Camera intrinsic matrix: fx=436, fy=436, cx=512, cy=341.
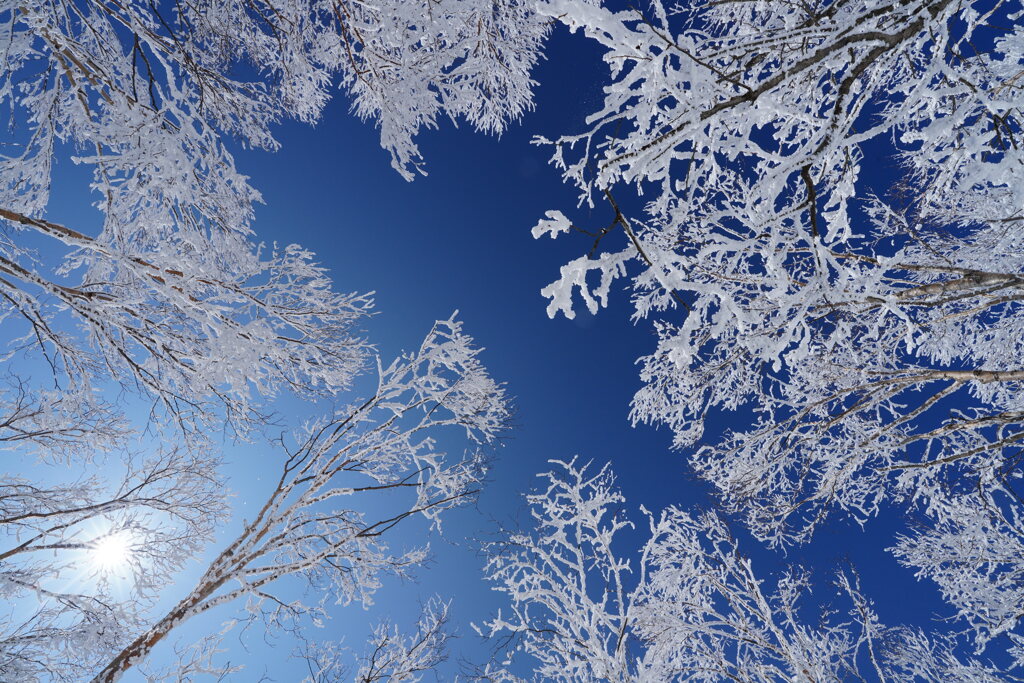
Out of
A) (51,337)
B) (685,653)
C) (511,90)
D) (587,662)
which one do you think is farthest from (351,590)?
(511,90)

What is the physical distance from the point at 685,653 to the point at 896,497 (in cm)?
409

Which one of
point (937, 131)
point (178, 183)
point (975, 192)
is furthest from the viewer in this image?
point (975, 192)

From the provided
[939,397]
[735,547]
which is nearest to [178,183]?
[939,397]

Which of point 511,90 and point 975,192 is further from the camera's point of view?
point 511,90

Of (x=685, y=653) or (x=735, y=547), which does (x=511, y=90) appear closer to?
(x=735, y=547)

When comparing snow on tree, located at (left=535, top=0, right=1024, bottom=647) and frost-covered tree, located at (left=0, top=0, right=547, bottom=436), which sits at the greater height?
frost-covered tree, located at (left=0, top=0, right=547, bottom=436)

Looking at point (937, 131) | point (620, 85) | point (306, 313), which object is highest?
point (306, 313)

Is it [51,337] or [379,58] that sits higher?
[379,58]

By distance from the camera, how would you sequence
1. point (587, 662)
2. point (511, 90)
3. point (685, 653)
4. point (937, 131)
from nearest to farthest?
1. point (937, 131)
2. point (511, 90)
3. point (587, 662)
4. point (685, 653)

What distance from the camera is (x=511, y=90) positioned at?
14.4 feet

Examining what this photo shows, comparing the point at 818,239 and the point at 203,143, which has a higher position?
the point at 203,143

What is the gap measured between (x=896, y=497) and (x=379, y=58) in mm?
5988

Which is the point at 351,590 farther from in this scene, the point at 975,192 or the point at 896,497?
the point at 975,192

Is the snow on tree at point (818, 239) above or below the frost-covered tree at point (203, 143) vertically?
below
